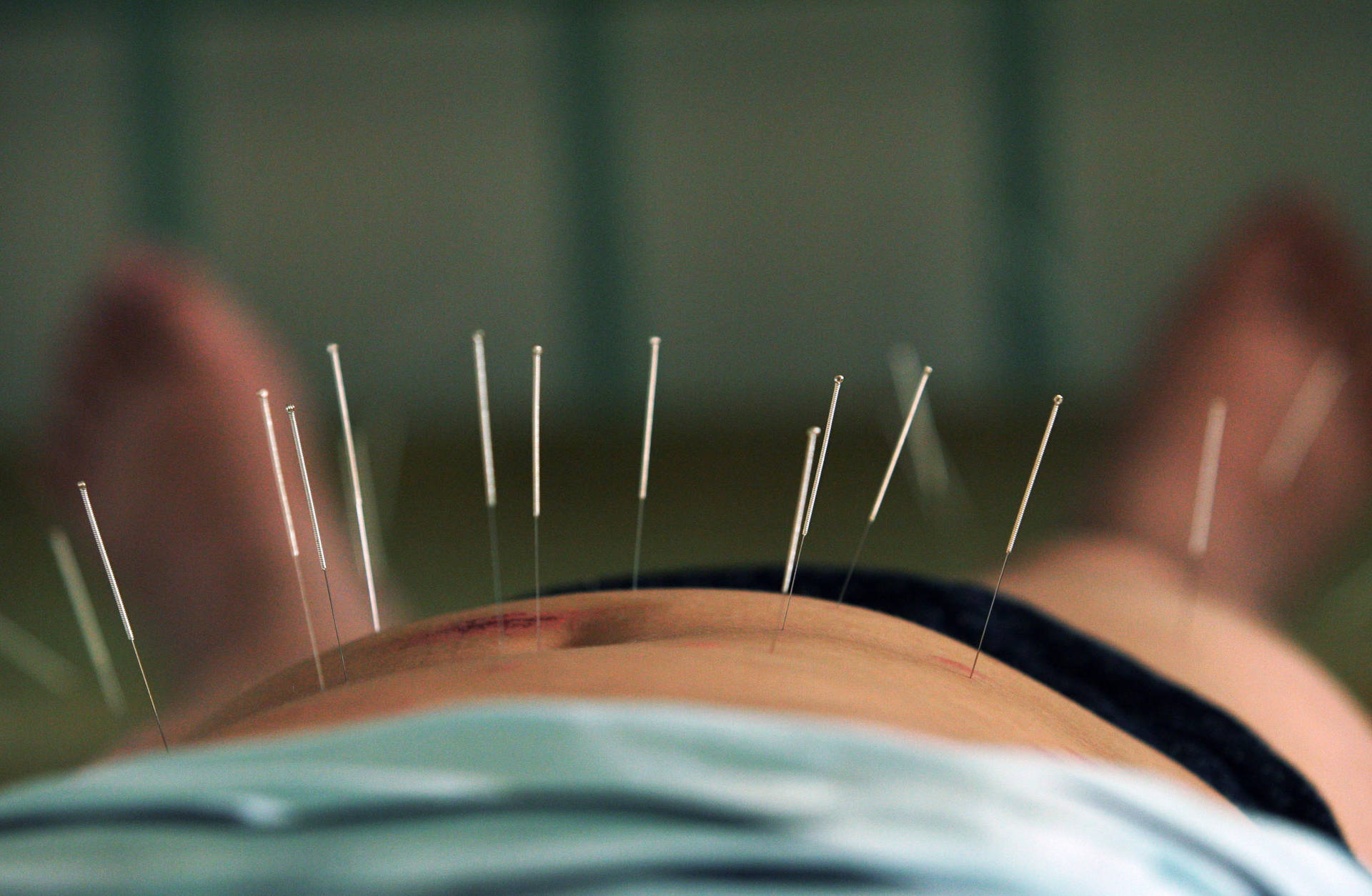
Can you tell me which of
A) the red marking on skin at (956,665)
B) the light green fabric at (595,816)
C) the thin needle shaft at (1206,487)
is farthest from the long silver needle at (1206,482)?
the light green fabric at (595,816)

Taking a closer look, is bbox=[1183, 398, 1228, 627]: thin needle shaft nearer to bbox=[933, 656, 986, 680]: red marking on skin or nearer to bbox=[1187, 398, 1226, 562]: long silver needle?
bbox=[1187, 398, 1226, 562]: long silver needle

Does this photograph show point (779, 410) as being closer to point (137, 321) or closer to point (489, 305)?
point (489, 305)

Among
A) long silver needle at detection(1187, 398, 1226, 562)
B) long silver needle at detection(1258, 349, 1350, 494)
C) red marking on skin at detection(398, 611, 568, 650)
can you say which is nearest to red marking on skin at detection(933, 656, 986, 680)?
red marking on skin at detection(398, 611, 568, 650)

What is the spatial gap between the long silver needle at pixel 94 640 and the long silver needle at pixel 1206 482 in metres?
0.83

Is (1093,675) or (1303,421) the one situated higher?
(1093,675)

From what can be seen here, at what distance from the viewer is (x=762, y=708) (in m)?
0.28

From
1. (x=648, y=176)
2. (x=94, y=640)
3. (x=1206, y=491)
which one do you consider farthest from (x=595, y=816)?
(x=648, y=176)

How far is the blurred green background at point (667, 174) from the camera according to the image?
2791 millimetres

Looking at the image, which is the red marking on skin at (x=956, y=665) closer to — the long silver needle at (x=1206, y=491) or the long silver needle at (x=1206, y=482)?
the long silver needle at (x=1206, y=491)

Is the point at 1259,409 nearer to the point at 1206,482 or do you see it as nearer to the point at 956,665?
the point at 1206,482

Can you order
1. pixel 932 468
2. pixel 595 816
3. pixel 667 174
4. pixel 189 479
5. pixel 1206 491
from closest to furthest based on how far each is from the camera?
1. pixel 595 816
2. pixel 1206 491
3. pixel 189 479
4. pixel 932 468
5. pixel 667 174

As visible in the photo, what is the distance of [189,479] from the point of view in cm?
108

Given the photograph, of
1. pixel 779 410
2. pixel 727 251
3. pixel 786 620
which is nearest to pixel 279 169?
pixel 727 251

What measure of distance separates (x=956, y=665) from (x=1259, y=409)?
0.86m
